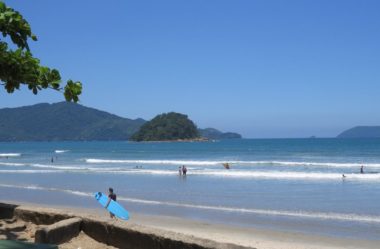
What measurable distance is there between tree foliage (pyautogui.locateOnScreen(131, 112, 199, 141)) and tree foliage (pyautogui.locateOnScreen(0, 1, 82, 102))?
176627mm

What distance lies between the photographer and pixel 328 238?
1314cm

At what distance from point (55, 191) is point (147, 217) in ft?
35.5

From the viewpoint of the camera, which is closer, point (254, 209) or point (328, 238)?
point (328, 238)

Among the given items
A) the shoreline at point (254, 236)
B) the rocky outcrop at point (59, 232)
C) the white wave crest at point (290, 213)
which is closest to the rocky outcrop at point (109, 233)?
the rocky outcrop at point (59, 232)

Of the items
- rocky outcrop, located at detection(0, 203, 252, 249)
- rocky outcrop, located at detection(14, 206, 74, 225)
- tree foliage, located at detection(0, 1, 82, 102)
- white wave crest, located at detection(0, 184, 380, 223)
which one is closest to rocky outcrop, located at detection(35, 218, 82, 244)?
rocky outcrop, located at detection(0, 203, 252, 249)

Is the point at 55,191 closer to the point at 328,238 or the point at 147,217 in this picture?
the point at 147,217

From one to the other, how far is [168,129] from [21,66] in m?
181

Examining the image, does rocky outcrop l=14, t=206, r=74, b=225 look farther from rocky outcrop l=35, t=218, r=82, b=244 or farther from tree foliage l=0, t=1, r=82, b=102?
tree foliage l=0, t=1, r=82, b=102

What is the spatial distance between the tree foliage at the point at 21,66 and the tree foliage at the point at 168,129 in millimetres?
176627

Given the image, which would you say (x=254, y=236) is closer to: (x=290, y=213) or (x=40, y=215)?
(x=290, y=213)

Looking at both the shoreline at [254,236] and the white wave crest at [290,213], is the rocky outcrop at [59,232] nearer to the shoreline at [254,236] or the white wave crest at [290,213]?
the shoreline at [254,236]

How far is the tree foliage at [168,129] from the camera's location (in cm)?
18462

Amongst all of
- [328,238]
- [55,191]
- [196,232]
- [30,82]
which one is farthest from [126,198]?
[30,82]

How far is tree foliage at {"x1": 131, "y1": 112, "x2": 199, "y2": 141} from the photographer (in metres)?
185
